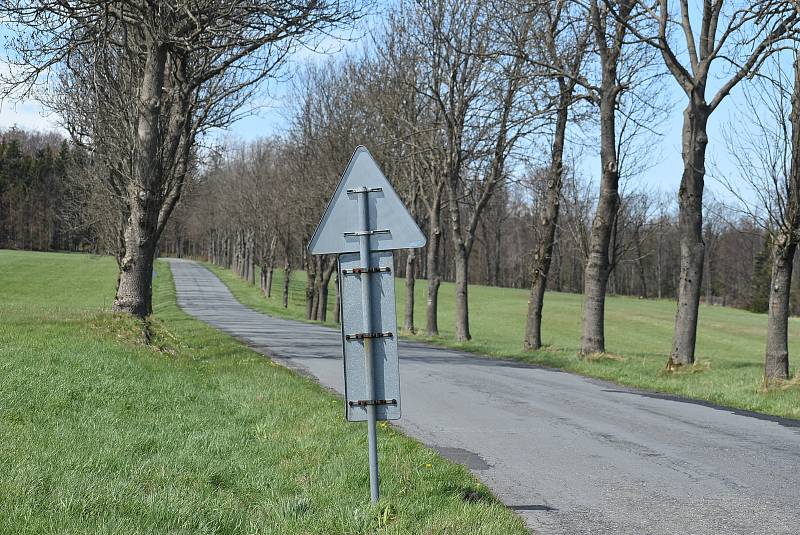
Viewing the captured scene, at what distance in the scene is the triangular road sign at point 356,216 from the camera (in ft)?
18.4

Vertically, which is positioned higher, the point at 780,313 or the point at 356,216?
the point at 356,216

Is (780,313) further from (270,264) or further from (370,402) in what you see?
(270,264)

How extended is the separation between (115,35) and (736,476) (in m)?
19.9

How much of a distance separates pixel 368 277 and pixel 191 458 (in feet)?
7.31

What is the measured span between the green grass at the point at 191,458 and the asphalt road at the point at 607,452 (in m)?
0.61

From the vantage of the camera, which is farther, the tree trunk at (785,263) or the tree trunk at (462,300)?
the tree trunk at (462,300)

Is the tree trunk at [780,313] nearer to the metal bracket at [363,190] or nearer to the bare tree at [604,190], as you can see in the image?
the bare tree at [604,190]

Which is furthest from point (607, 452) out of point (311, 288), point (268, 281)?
point (268, 281)

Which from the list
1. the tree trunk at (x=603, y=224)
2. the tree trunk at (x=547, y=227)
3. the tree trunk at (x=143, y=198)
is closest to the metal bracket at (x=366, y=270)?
the tree trunk at (x=143, y=198)

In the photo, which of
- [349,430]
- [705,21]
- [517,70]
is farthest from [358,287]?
[517,70]

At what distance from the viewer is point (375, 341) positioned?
18.5 feet

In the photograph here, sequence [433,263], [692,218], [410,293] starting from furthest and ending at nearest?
[410,293] < [433,263] < [692,218]

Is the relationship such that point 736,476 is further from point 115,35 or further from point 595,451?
point 115,35

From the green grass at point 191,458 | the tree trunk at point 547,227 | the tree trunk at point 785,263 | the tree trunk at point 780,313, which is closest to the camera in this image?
the green grass at point 191,458
